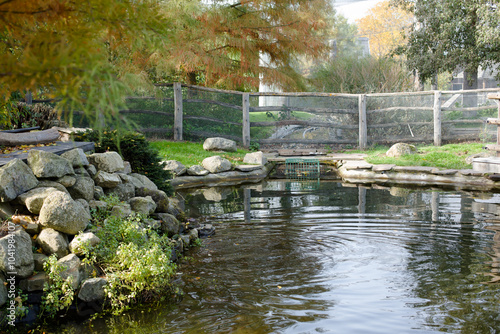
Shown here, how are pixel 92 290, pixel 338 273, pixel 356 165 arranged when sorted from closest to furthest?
pixel 92 290, pixel 338 273, pixel 356 165

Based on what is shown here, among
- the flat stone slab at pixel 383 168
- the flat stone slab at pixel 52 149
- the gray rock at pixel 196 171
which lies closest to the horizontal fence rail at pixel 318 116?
the flat stone slab at pixel 383 168

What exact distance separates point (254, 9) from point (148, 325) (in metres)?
11.0

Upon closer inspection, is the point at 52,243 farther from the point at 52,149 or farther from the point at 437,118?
the point at 437,118

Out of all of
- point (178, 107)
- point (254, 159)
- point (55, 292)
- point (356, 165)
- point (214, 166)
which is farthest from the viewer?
point (178, 107)

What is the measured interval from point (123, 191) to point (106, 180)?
31cm

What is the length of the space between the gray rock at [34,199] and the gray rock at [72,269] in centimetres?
63

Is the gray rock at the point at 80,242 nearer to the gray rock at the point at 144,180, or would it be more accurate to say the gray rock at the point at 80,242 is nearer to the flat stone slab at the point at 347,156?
the gray rock at the point at 144,180

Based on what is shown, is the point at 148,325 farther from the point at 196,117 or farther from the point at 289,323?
the point at 196,117

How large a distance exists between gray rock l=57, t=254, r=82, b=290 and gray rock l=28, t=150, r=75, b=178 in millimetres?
1091

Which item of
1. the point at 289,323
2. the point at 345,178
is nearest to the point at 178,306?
the point at 289,323

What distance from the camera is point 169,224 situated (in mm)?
5754

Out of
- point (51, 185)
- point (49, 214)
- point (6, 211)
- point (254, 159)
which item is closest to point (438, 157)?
point (254, 159)

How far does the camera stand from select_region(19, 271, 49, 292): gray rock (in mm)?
3832

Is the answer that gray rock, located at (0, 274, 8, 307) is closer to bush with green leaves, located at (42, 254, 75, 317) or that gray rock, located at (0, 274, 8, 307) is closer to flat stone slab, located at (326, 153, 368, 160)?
bush with green leaves, located at (42, 254, 75, 317)
